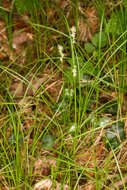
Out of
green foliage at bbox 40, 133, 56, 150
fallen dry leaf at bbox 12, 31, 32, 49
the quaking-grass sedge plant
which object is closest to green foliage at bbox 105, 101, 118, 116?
the quaking-grass sedge plant

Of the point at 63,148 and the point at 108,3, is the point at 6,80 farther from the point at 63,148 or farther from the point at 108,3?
the point at 108,3

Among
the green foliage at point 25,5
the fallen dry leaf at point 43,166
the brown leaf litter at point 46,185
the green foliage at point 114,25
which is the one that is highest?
the green foliage at point 25,5

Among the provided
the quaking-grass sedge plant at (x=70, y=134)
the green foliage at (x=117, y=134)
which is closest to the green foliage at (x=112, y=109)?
the quaking-grass sedge plant at (x=70, y=134)

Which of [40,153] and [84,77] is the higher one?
[84,77]

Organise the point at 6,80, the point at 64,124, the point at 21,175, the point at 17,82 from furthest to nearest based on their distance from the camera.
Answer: the point at 17,82 → the point at 6,80 → the point at 64,124 → the point at 21,175

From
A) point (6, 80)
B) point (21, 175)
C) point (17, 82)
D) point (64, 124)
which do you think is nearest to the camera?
point (21, 175)

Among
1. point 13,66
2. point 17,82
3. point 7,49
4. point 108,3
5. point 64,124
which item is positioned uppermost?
point 108,3

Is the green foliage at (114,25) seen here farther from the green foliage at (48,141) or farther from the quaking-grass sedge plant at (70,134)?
the green foliage at (48,141)

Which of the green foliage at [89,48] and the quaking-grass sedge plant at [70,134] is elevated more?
the green foliage at [89,48]

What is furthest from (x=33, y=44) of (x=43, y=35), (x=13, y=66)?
(x=13, y=66)
